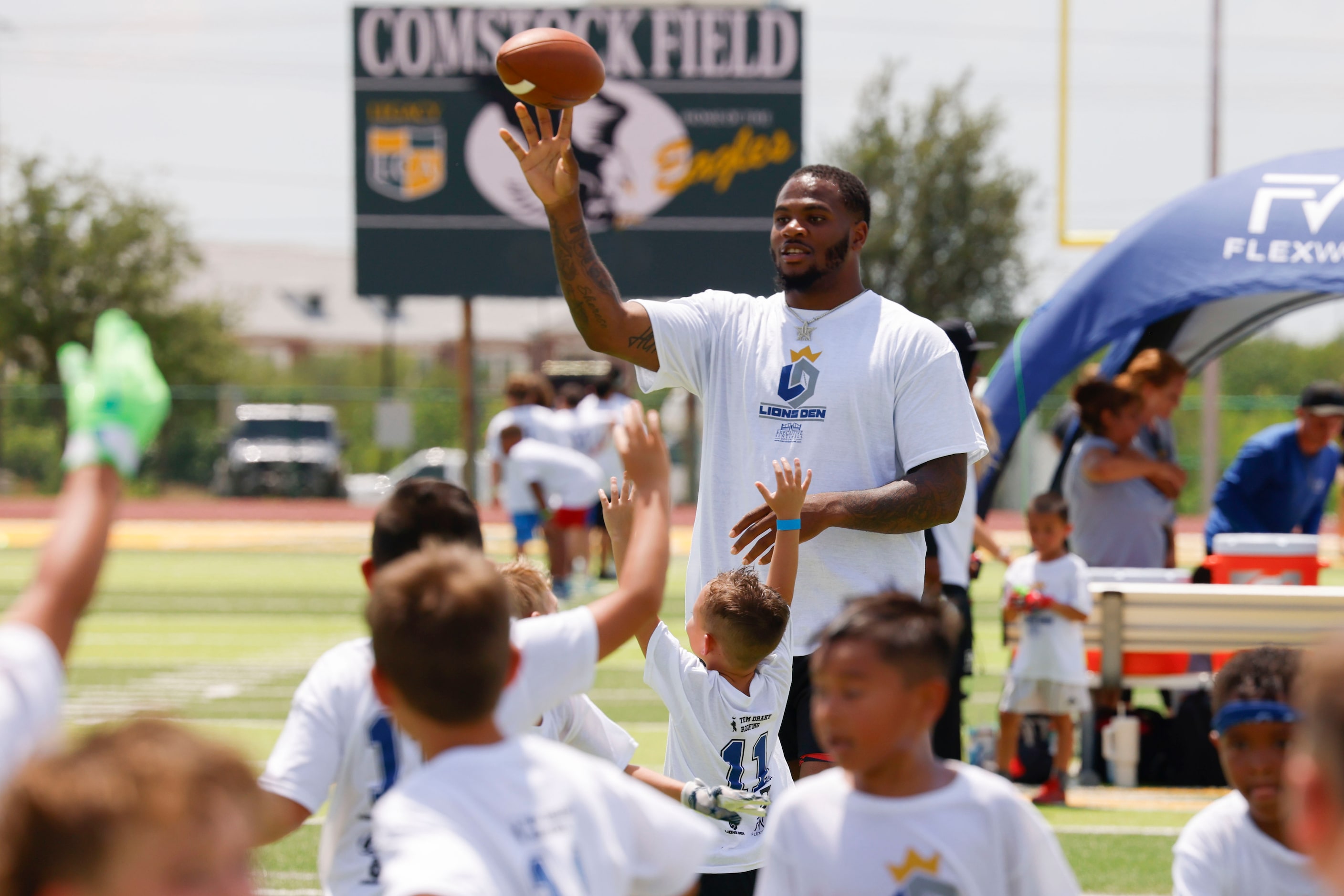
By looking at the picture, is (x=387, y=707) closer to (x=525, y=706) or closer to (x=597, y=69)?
(x=525, y=706)

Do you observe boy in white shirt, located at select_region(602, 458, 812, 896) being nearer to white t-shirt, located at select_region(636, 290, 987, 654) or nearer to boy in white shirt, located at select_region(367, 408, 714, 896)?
white t-shirt, located at select_region(636, 290, 987, 654)

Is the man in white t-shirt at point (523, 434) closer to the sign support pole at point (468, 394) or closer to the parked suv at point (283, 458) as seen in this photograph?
the sign support pole at point (468, 394)

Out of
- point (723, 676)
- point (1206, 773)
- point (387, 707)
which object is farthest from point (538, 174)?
point (1206, 773)

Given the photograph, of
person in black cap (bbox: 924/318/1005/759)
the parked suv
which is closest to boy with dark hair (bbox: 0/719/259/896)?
person in black cap (bbox: 924/318/1005/759)

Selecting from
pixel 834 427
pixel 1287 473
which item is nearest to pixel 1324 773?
Answer: pixel 834 427

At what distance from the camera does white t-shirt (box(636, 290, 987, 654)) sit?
13.7ft

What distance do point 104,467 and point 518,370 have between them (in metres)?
61.5

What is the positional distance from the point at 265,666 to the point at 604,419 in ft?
16.4

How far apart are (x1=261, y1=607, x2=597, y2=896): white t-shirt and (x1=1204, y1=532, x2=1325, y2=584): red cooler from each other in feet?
19.6

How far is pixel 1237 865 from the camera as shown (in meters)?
2.78

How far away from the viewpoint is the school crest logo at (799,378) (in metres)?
4.18

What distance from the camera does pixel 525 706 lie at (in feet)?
8.54

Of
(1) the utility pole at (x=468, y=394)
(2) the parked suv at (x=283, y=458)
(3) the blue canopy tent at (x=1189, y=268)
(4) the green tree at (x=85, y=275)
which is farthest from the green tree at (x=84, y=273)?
(3) the blue canopy tent at (x=1189, y=268)

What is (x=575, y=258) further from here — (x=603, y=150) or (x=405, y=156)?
(x=603, y=150)
